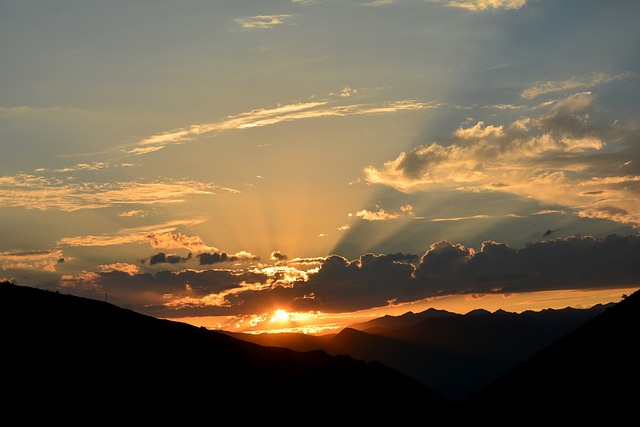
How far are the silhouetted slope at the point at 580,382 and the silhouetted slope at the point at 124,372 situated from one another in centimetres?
4995

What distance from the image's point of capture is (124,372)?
5945 inches

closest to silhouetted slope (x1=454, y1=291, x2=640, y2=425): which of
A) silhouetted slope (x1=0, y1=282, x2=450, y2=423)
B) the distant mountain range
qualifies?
the distant mountain range

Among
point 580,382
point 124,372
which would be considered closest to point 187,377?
point 124,372

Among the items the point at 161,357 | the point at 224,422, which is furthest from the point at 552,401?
the point at 161,357

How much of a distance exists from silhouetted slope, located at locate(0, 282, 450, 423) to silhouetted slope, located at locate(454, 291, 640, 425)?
164 feet

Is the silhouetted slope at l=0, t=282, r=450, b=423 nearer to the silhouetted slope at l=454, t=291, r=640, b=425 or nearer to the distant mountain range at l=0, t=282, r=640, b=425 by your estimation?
the distant mountain range at l=0, t=282, r=640, b=425

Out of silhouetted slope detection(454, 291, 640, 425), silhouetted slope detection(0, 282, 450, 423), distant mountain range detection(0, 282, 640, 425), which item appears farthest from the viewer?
silhouetted slope detection(0, 282, 450, 423)

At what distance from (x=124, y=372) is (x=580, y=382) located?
3407 inches

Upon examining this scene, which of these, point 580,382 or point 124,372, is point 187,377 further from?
point 580,382

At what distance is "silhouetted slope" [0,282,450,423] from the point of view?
13288 centimetres

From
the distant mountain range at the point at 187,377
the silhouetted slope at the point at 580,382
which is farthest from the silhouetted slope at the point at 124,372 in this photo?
the silhouetted slope at the point at 580,382

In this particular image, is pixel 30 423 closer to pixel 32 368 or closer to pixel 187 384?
pixel 32 368

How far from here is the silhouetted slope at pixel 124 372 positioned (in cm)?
13288

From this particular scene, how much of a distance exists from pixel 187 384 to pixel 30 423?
44792 mm
